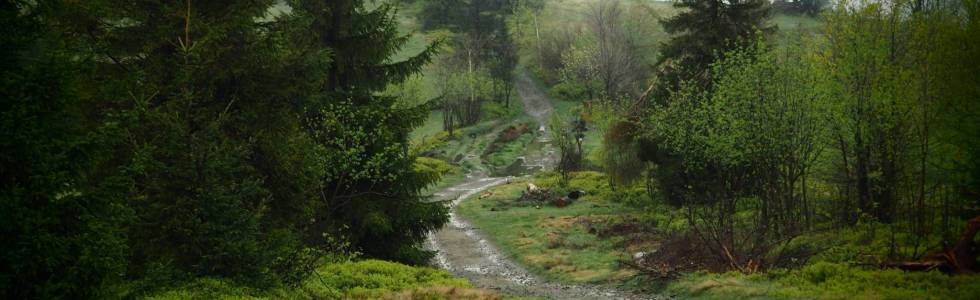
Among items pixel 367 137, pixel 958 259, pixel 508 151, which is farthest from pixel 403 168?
pixel 508 151

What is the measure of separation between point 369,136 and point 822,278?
12701 millimetres

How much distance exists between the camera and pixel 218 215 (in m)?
9.72

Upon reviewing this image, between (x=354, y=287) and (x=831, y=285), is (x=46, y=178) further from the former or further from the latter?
(x=831, y=285)

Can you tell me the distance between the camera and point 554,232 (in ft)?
96.5

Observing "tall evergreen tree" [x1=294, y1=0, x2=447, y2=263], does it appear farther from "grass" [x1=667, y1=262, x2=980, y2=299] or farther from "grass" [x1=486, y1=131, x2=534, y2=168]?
"grass" [x1=486, y1=131, x2=534, y2=168]

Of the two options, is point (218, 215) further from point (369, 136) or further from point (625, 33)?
point (625, 33)

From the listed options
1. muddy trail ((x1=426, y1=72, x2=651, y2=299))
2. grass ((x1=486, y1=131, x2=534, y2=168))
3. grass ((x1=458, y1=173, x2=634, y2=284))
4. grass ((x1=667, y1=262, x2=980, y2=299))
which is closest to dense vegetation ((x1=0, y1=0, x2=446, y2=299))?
muddy trail ((x1=426, y1=72, x2=651, y2=299))

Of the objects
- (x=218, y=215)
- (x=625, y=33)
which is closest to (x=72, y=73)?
(x=218, y=215)

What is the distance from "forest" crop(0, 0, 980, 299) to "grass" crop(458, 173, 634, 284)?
213 mm

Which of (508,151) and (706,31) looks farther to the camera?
(508,151)

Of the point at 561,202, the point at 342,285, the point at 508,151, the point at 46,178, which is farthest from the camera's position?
the point at 508,151

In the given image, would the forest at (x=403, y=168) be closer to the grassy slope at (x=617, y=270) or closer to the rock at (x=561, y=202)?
the grassy slope at (x=617, y=270)

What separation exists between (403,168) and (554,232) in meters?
12.5

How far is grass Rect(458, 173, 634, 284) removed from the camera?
876 inches
